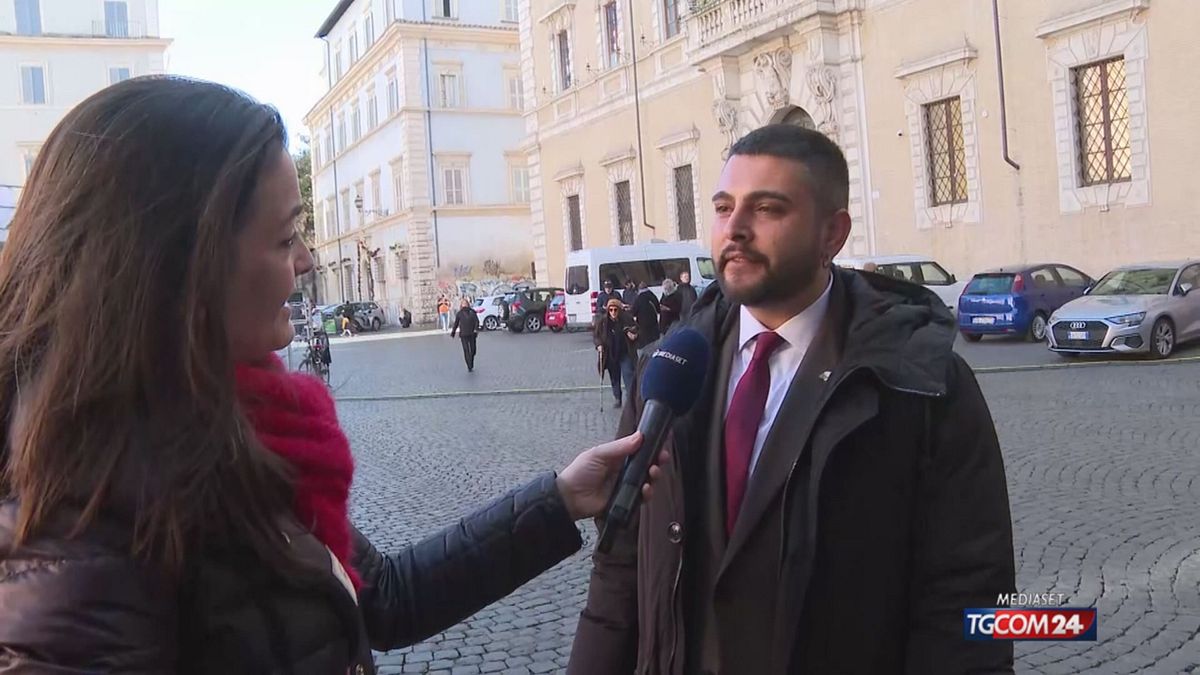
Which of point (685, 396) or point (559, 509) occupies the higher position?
point (685, 396)

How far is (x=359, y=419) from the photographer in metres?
13.8

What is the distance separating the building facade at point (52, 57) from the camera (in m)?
50.2

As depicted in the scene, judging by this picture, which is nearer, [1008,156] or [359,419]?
[359,419]

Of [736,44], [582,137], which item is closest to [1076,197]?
[736,44]

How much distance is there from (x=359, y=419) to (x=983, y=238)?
13782mm

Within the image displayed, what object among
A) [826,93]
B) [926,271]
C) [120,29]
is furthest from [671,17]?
[120,29]

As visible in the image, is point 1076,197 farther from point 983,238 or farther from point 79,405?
point 79,405

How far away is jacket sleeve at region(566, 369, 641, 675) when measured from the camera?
2.29 m

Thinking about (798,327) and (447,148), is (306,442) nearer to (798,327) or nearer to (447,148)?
(798,327)

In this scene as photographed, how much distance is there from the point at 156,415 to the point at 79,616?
0.22 meters

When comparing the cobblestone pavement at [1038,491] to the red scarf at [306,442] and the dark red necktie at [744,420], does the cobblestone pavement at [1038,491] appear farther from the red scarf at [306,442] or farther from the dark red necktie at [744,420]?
the red scarf at [306,442]

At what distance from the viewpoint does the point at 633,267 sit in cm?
2775

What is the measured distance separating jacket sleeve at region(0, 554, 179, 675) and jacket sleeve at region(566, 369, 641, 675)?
4.21ft

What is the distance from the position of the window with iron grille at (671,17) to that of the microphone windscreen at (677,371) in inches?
1149
